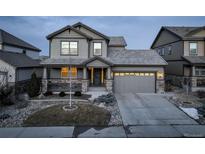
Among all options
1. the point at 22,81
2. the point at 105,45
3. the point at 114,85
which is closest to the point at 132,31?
the point at 105,45

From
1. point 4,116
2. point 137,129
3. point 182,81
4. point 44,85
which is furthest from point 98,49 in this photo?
point 137,129

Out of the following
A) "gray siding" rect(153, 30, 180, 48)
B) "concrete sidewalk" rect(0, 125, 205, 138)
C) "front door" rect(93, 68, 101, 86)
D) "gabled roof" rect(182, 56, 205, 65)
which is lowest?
"concrete sidewalk" rect(0, 125, 205, 138)

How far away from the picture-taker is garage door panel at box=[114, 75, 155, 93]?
18.8 metres

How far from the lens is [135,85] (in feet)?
61.8

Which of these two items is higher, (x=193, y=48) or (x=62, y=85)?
(x=193, y=48)

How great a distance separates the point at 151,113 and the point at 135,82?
7598mm

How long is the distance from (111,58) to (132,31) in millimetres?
22532

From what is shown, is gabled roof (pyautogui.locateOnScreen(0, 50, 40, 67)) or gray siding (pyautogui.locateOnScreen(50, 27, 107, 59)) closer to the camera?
gabled roof (pyautogui.locateOnScreen(0, 50, 40, 67))

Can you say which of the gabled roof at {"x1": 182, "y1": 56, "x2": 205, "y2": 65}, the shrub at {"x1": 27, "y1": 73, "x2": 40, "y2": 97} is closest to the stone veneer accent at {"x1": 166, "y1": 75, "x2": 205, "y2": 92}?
the gabled roof at {"x1": 182, "y1": 56, "x2": 205, "y2": 65}

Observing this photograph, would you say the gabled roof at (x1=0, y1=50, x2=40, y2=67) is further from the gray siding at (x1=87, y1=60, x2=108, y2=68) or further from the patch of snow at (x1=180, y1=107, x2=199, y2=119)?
the patch of snow at (x1=180, y1=107, x2=199, y2=119)

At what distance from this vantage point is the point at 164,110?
12195 mm

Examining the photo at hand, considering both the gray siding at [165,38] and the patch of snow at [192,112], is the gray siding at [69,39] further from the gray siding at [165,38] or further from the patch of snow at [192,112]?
the gray siding at [165,38]

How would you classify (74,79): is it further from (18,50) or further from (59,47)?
(18,50)

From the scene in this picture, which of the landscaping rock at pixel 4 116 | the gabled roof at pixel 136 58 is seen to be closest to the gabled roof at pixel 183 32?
the gabled roof at pixel 136 58
